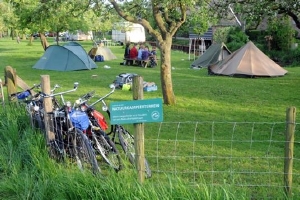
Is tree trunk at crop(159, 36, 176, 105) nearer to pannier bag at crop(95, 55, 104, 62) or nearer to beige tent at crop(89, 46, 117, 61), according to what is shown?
pannier bag at crop(95, 55, 104, 62)

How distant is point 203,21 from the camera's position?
10008 mm

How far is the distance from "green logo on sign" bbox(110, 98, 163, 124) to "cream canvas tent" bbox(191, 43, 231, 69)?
16.9 meters

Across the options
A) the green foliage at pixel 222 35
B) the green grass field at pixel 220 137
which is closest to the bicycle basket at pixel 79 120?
the green grass field at pixel 220 137

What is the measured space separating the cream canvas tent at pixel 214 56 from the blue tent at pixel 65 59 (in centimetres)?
568

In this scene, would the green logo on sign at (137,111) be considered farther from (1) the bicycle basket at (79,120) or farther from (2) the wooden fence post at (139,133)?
(1) the bicycle basket at (79,120)

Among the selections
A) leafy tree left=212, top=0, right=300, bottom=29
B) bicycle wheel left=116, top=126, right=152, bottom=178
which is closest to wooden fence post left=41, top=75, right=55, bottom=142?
bicycle wheel left=116, top=126, right=152, bottom=178

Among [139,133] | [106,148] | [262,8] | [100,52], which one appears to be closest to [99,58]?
[100,52]

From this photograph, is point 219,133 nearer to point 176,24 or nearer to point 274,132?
point 274,132

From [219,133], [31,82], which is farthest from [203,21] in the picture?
[31,82]

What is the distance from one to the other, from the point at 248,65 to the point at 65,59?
931 cm

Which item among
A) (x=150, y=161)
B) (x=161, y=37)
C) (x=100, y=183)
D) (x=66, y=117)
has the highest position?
(x=161, y=37)

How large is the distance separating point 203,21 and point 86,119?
5.92m

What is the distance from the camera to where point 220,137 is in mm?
7230

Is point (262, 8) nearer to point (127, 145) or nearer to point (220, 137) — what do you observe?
point (220, 137)
